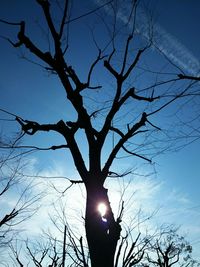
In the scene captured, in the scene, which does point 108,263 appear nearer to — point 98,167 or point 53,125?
point 98,167

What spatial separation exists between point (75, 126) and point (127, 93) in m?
1.24

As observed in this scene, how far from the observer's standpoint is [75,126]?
5.08 m

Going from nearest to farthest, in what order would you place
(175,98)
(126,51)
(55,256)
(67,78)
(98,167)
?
(175,98) → (98,167) → (67,78) → (126,51) → (55,256)

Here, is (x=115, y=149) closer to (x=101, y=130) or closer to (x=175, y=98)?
(x=101, y=130)

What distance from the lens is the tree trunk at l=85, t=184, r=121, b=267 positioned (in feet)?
13.1

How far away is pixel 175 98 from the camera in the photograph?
3930 millimetres

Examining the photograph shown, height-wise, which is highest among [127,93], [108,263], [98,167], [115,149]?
[127,93]

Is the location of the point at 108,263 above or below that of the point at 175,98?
below

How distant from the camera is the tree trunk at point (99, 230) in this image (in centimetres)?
400

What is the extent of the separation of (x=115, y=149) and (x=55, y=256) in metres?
13.6

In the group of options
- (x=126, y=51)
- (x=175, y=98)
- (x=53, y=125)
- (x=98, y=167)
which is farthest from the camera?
(x=126, y=51)

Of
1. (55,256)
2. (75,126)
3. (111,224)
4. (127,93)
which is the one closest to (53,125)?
(75,126)

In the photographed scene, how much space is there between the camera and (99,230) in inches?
163

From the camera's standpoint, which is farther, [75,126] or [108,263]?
[75,126]
